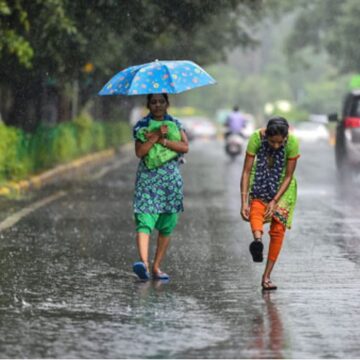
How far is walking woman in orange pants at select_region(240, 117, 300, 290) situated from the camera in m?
9.83

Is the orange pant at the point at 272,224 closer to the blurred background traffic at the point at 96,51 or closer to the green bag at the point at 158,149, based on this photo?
the green bag at the point at 158,149

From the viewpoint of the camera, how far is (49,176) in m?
25.6

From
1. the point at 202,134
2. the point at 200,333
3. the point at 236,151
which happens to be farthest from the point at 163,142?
the point at 202,134

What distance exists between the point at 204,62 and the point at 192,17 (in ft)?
76.5

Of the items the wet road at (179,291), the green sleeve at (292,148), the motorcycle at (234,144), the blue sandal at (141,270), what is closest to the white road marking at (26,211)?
the wet road at (179,291)

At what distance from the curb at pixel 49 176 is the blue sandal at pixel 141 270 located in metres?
10.1

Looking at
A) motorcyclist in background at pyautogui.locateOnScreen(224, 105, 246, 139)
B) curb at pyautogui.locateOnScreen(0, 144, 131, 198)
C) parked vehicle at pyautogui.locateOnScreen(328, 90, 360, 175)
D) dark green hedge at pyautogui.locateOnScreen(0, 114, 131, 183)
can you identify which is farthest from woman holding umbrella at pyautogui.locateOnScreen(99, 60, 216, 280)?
motorcyclist in background at pyautogui.locateOnScreen(224, 105, 246, 139)

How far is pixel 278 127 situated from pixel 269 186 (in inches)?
21.9

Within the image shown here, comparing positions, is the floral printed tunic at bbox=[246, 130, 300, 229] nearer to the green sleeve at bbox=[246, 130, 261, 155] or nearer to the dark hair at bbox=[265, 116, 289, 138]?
the green sleeve at bbox=[246, 130, 261, 155]

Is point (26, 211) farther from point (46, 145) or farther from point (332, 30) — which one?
point (332, 30)

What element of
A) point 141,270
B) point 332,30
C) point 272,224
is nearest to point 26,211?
point 141,270

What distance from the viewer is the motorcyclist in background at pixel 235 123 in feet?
125

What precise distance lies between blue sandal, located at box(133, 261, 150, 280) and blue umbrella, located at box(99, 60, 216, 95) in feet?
4.60

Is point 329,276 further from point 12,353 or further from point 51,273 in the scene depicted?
point 12,353
